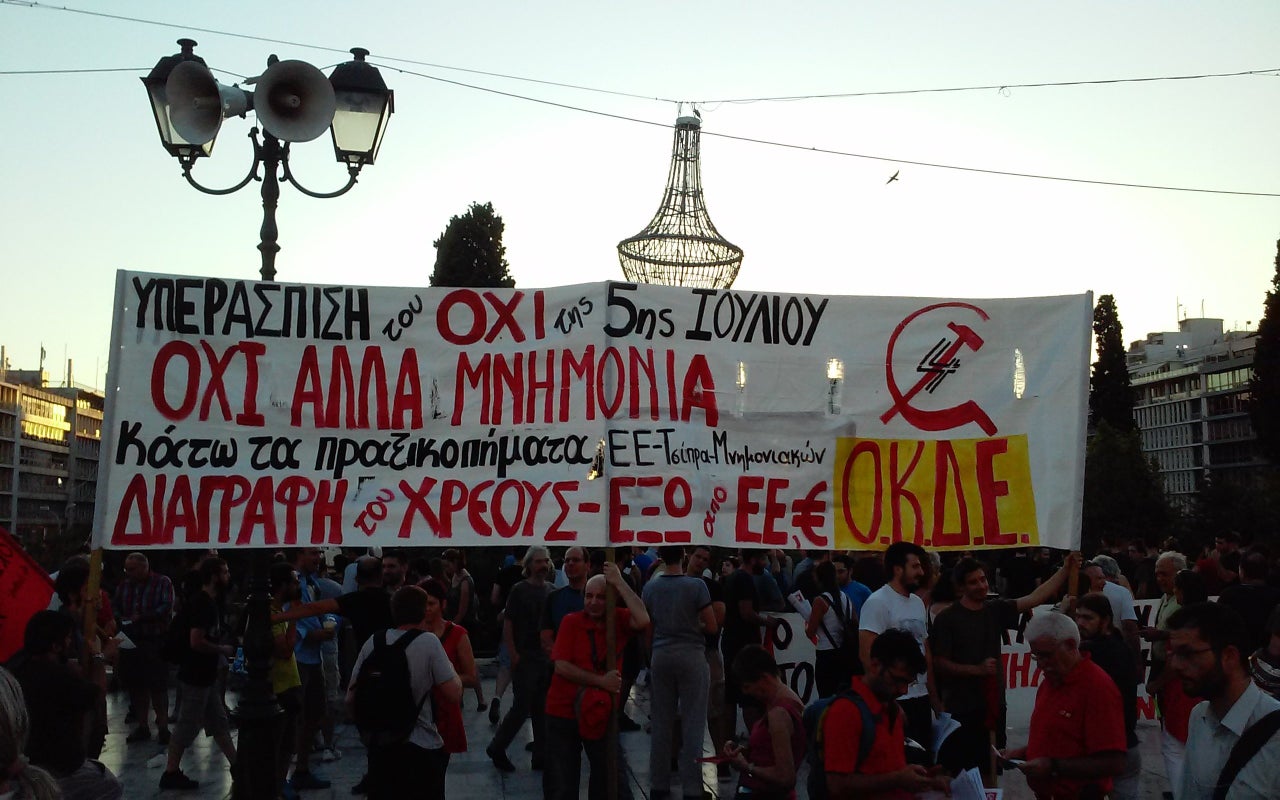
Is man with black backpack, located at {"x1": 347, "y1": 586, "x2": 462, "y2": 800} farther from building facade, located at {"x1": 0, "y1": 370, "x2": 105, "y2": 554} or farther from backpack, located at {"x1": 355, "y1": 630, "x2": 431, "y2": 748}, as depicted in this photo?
building facade, located at {"x1": 0, "y1": 370, "x2": 105, "y2": 554}

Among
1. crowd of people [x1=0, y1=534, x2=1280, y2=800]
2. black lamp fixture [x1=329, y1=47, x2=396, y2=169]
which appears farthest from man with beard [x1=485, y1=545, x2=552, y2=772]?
black lamp fixture [x1=329, y1=47, x2=396, y2=169]

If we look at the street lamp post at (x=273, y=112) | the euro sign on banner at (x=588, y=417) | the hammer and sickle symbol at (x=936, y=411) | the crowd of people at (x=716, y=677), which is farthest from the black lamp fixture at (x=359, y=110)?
the hammer and sickle symbol at (x=936, y=411)

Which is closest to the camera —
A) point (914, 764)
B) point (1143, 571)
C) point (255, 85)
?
point (914, 764)

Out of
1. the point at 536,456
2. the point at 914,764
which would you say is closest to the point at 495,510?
the point at 536,456

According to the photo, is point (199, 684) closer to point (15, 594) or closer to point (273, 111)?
point (15, 594)

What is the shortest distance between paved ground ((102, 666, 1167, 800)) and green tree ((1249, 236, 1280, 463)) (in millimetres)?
53141

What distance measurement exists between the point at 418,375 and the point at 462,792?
430 centimetres

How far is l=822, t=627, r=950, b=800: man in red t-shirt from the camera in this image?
491 centimetres

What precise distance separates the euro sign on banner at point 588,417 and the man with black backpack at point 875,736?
74.5 inches

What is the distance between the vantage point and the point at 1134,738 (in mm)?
7336

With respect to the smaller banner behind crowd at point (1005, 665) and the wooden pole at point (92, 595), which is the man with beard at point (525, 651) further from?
the wooden pole at point (92, 595)

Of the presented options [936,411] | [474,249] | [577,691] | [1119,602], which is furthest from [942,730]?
[474,249]

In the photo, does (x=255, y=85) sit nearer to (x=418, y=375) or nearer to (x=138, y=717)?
(x=418, y=375)

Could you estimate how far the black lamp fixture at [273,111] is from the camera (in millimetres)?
8273
